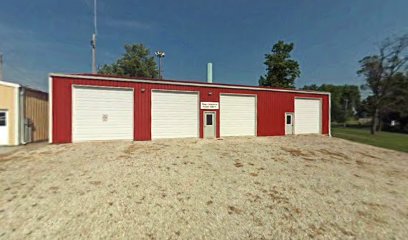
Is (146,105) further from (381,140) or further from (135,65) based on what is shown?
(135,65)

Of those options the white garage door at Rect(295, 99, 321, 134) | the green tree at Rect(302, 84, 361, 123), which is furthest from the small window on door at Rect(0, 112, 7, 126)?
the green tree at Rect(302, 84, 361, 123)

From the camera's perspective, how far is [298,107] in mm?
20094

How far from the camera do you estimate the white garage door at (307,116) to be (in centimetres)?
2005

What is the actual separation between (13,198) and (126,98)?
9.25 meters

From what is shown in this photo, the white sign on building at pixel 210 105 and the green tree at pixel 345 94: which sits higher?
the green tree at pixel 345 94

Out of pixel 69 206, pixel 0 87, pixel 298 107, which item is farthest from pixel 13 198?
pixel 298 107

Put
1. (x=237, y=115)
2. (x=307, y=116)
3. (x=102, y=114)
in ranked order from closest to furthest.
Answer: (x=102, y=114)
(x=237, y=115)
(x=307, y=116)

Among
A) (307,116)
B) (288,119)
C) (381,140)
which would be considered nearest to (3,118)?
(288,119)

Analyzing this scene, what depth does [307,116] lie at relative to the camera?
20.5 metres

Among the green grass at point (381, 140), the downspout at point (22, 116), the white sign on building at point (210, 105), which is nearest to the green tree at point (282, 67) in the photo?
the green grass at point (381, 140)

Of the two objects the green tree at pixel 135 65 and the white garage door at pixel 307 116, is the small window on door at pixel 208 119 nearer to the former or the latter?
the white garage door at pixel 307 116

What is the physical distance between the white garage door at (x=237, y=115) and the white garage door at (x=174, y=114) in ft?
7.48

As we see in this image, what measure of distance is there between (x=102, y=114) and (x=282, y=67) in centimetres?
2960

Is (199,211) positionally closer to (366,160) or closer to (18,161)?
(18,161)
